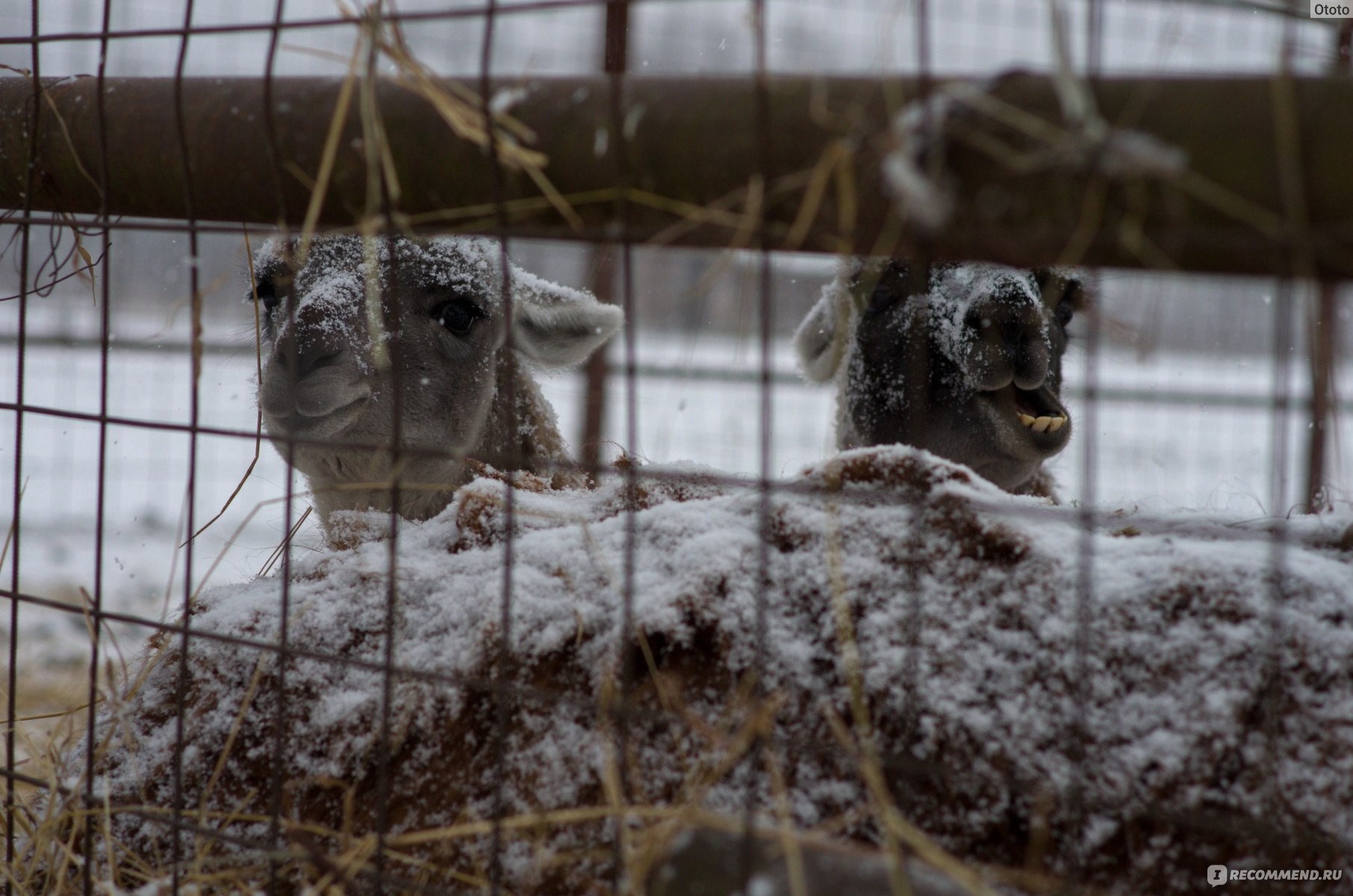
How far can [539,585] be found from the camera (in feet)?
6.04

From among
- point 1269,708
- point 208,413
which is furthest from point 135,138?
point 208,413

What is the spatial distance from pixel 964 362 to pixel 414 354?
1889 mm

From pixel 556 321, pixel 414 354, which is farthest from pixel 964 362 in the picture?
pixel 414 354

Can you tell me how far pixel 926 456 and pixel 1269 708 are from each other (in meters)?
0.63

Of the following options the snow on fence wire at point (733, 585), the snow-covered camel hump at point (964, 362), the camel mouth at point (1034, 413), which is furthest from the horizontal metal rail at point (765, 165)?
the camel mouth at point (1034, 413)

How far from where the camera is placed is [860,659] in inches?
64.2

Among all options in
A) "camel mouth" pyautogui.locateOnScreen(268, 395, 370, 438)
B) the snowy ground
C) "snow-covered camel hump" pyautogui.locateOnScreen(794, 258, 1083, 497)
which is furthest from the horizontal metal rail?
the snowy ground

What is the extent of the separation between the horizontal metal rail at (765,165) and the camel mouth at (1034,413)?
2254mm

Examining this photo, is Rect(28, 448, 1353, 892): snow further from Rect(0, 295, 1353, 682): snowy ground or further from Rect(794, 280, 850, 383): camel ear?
Rect(0, 295, 1353, 682): snowy ground

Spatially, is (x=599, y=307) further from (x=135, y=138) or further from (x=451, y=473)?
(x=135, y=138)

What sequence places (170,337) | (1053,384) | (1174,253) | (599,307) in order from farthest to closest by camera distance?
(170,337), (599,307), (1053,384), (1174,253)

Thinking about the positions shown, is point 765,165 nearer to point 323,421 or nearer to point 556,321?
point 323,421

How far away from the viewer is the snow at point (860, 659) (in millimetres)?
1487

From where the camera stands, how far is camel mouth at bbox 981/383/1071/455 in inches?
138
